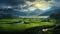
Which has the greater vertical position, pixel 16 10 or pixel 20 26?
pixel 16 10

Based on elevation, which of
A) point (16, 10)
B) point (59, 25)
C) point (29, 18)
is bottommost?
point (59, 25)

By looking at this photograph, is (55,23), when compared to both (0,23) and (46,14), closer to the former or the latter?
(46,14)

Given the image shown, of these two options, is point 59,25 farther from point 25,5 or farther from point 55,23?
point 25,5

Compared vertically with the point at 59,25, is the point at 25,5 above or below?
above

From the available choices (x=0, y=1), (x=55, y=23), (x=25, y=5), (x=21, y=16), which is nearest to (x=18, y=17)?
(x=21, y=16)

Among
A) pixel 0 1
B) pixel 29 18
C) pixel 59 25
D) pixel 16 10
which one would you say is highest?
pixel 0 1

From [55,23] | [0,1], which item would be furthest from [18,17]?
[55,23]

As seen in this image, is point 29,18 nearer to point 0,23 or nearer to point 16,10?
point 16,10

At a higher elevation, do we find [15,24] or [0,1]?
[0,1]

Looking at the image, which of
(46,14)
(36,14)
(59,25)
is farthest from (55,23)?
(36,14)
